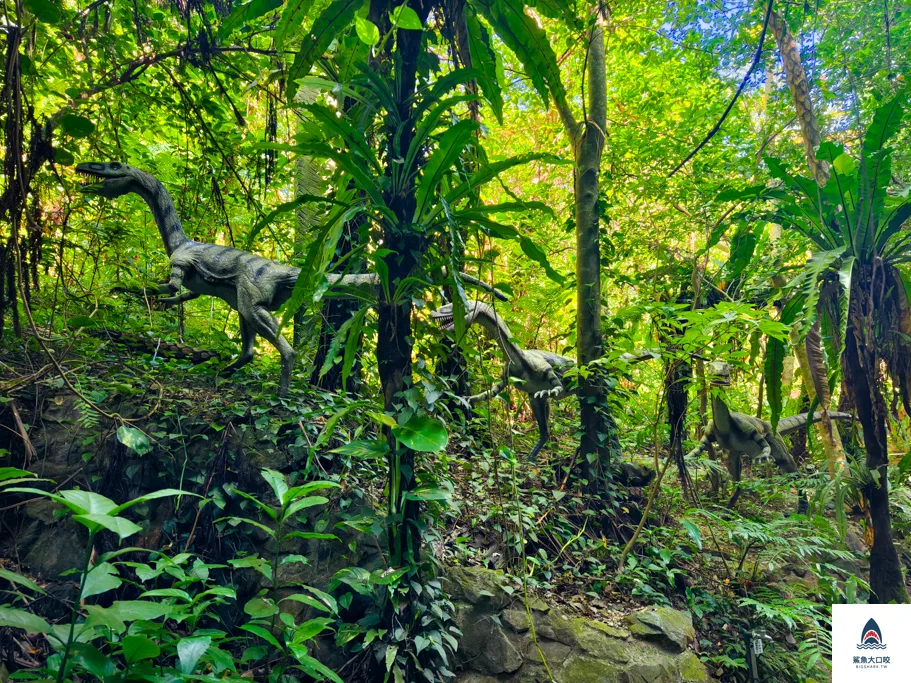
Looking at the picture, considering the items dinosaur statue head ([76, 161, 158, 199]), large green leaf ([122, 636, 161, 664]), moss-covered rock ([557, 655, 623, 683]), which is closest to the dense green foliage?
large green leaf ([122, 636, 161, 664])

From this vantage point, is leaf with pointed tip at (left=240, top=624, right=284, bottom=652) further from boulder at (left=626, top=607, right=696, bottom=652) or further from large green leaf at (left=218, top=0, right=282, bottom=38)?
boulder at (left=626, top=607, right=696, bottom=652)

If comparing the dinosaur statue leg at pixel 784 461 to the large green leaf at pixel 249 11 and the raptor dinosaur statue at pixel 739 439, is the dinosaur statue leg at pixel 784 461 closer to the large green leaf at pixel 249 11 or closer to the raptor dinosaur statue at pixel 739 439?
the raptor dinosaur statue at pixel 739 439

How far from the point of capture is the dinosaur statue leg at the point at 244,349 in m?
3.82

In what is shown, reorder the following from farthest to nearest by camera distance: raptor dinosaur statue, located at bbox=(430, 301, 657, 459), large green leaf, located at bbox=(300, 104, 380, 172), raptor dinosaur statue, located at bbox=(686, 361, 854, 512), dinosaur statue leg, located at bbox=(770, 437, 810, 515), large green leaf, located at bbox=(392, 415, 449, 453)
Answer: dinosaur statue leg, located at bbox=(770, 437, 810, 515) → raptor dinosaur statue, located at bbox=(686, 361, 854, 512) → raptor dinosaur statue, located at bbox=(430, 301, 657, 459) → large green leaf, located at bbox=(300, 104, 380, 172) → large green leaf, located at bbox=(392, 415, 449, 453)

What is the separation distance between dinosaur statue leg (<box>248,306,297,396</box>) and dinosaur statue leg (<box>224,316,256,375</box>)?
0.49 ft

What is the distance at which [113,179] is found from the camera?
347 cm

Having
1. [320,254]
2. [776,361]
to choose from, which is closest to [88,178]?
[320,254]

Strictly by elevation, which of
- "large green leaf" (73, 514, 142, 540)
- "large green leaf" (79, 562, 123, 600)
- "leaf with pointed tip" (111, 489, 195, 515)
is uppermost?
"leaf with pointed tip" (111, 489, 195, 515)

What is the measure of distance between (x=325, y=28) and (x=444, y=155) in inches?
31.1

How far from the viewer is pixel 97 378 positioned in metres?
3.41

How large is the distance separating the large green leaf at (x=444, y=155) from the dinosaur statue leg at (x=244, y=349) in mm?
2339

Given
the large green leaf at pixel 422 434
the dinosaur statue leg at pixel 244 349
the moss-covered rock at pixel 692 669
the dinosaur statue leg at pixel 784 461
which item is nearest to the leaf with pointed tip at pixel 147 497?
the large green leaf at pixel 422 434

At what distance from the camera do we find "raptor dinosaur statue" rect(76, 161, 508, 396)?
11.5 feet

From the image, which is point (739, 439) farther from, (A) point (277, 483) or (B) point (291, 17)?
(B) point (291, 17)
